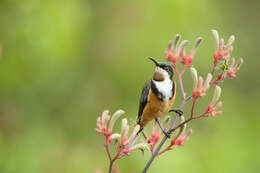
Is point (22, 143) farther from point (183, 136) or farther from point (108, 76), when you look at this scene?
point (183, 136)

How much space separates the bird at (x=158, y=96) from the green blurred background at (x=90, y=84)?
1.17 metres

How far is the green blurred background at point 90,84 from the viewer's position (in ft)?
15.0

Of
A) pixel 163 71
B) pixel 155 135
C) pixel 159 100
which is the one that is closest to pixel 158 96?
pixel 159 100

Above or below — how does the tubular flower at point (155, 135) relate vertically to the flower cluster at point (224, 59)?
below

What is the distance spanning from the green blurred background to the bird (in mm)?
1165

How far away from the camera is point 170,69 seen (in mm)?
3207

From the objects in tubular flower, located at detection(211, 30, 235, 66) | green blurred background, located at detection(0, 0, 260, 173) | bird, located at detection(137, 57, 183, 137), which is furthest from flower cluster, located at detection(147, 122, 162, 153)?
green blurred background, located at detection(0, 0, 260, 173)

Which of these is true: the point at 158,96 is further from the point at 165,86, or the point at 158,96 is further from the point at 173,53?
the point at 173,53

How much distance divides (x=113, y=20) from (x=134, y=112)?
5.86ft

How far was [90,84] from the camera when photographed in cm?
603

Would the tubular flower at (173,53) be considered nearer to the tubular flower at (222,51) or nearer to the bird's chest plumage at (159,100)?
the tubular flower at (222,51)

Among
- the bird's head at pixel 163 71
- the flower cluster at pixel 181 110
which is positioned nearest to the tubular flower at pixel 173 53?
the flower cluster at pixel 181 110

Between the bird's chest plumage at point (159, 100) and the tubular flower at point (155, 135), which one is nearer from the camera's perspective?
the tubular flower at point (155, 135)

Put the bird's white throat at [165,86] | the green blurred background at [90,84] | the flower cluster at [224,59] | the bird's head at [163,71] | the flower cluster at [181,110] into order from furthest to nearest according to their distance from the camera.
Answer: the green blurred background at [90,84]
the bird's white throat at [165,86]
the bird's head at [163,71]
the flower cluster at [224,59]
the flower cluster at [181,110]
